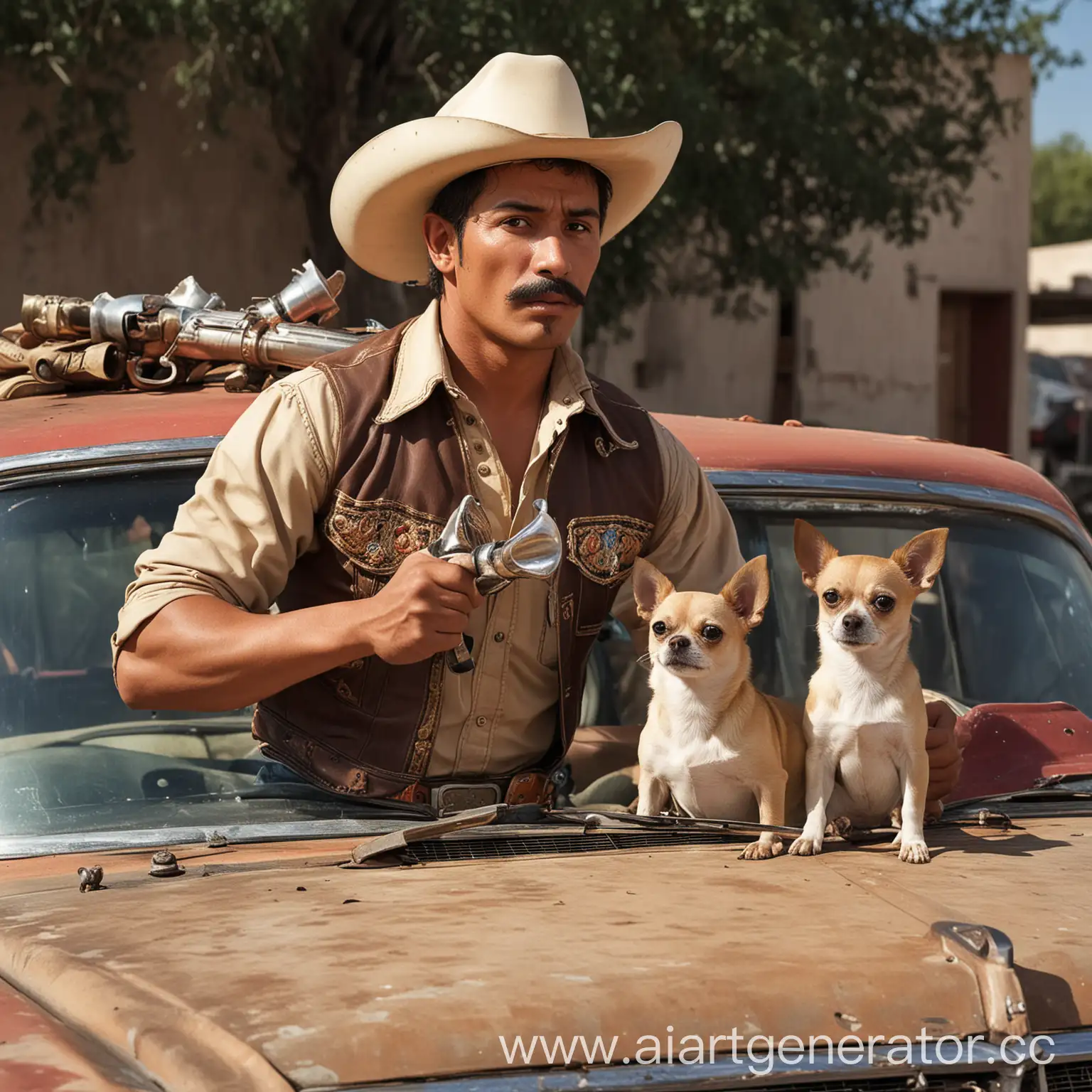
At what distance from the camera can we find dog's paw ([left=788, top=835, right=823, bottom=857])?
277 centimetres

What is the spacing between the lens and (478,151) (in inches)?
119

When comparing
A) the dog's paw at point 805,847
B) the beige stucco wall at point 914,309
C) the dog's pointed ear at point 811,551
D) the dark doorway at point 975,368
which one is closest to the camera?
the dog's paw at point 805,847

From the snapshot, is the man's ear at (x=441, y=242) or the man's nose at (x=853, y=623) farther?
the man's ear at (x=441, y=242)

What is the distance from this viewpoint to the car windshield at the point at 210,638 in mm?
2965

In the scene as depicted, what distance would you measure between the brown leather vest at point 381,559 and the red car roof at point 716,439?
31cm

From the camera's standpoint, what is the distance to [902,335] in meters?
19.8

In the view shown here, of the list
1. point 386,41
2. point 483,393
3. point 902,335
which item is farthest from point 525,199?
point 902,335

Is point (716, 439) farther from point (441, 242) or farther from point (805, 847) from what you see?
point (805, 847)

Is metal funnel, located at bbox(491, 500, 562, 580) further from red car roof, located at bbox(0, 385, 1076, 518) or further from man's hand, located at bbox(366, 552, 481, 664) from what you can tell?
red car roof, located at bbox(0, 385, 1076, 518)

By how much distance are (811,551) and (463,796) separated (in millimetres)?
725

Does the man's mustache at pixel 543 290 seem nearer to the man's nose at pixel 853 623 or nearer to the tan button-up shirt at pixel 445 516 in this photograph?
the tan button-up shirt at pixel 445 516

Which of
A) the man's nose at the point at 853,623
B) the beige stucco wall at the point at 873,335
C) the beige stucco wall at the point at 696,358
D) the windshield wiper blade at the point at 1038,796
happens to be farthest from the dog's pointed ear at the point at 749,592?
the beige stucco wall at the point at 873,335

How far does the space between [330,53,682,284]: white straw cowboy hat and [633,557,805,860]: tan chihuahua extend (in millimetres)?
704

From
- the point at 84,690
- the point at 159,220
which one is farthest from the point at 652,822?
the point at 159,220
